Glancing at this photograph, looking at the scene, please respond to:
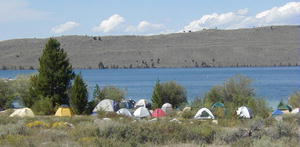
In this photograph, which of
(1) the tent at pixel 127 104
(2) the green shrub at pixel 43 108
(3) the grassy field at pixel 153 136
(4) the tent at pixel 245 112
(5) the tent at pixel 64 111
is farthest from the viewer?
(1) the tent at pixel 127 104

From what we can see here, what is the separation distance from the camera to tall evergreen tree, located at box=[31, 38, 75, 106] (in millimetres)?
42188

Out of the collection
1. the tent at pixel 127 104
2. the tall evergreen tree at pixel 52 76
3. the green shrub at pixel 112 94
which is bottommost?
the tent at pixel 127 104

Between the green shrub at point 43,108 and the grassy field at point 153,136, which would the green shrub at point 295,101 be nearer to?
the green shrub at point 43,108

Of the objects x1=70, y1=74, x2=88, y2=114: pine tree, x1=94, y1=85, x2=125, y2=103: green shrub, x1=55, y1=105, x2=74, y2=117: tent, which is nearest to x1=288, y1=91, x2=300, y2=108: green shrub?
x1=94, y1=85, x2=125, y2=103: green shrub

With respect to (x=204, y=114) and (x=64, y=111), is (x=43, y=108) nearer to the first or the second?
(x=64, y=111)

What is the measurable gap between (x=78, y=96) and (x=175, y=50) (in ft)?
316

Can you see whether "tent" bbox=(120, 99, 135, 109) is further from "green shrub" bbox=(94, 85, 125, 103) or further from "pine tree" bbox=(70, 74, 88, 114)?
"pine tree" bbox=(70, 74, 88, 114)

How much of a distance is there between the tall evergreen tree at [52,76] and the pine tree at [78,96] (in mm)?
2903

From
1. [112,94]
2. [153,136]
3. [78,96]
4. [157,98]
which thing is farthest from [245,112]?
[153,136]

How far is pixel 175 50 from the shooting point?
13488 cm

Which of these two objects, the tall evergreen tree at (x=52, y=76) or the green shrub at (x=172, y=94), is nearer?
the tall evergreen tree at (x=52, y=76)

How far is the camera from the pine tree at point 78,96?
129 ft

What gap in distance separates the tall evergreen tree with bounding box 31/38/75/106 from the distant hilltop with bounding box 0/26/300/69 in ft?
283

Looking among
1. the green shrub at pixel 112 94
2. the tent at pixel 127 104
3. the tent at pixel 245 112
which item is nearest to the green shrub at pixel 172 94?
the tent at pixel 127 104
